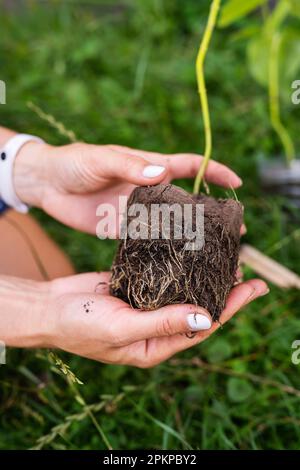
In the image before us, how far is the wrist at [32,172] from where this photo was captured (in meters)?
1.48

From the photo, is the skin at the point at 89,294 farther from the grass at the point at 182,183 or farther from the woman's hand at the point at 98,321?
the grass at the point at 182,183

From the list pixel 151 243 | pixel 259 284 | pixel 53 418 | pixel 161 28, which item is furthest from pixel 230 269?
pixel 161 28

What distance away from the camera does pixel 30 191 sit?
5.01 feet

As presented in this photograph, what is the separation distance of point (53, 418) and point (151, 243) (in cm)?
64

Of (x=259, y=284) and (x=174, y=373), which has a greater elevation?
(x=259, y=284)

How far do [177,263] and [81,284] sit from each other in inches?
11.6

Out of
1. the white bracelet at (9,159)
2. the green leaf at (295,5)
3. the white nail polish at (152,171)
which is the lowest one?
the white nail polish at (152,171)

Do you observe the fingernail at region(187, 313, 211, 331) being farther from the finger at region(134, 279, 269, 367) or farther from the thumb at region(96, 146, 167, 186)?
the thumb at region(96, 146, 167, 186)

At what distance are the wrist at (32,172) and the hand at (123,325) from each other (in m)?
0.35

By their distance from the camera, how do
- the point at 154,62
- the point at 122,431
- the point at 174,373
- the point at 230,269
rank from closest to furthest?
1. the point at 230,269
2. the point at 122,431
3. the point at 174,373
4. the point at 154,62

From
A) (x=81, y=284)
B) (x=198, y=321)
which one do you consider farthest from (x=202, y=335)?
(x=81, y=284)

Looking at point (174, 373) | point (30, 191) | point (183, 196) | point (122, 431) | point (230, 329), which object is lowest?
point (122, 431)

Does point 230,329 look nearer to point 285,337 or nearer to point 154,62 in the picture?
point 285,337

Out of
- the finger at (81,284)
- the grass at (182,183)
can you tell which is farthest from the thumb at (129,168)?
the grass at (182,183)
